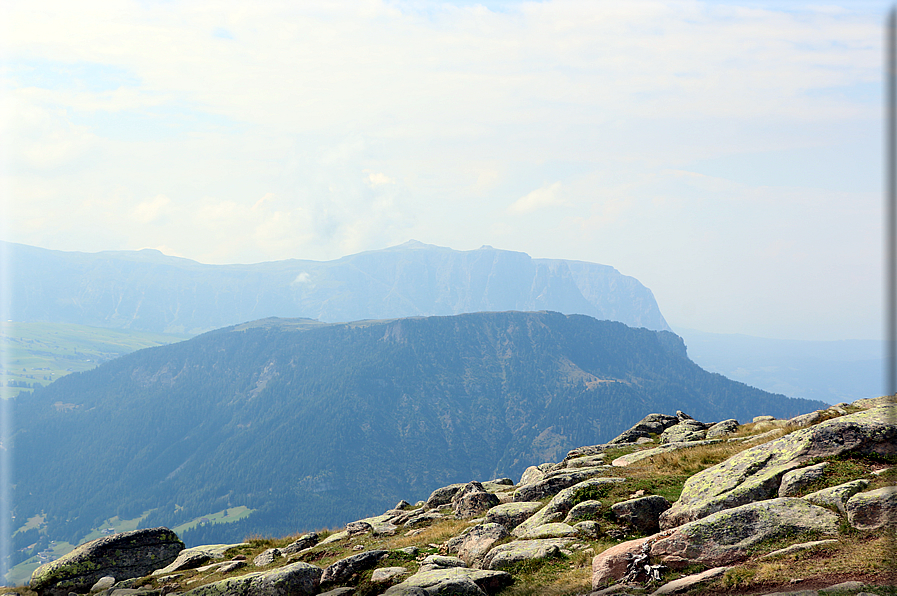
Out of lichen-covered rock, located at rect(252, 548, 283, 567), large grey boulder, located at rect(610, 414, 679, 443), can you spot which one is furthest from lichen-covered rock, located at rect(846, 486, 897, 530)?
large grey boulder, located at rect(610, 414, 679, 443)

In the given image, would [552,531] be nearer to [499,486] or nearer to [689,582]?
[689,582]

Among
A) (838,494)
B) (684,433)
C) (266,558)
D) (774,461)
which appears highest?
(838,494)

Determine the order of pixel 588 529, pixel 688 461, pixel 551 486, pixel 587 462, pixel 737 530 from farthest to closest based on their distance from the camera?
1. pixel 587 462
2. pixel 551 486
3. pixel 688 461
4. pixel 588 529
5. pixel 737 530

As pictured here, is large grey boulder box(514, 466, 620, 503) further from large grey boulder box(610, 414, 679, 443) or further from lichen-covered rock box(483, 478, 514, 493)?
large grey boulder box(610, 414, 679, 443)

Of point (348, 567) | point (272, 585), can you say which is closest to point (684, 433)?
point (348, 567)

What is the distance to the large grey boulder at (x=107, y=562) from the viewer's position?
103ft

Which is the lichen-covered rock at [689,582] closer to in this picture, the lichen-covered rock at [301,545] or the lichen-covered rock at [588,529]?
the lichen-covered rock at [588,529]

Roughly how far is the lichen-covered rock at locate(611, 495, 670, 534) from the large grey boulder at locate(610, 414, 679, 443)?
34104 millimetres

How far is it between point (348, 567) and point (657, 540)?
524 inches

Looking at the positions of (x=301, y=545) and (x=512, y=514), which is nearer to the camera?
(x=512, y=514)

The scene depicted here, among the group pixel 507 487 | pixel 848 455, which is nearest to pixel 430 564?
pixel 848 455

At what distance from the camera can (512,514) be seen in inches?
1115

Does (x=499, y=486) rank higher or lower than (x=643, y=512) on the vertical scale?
lower

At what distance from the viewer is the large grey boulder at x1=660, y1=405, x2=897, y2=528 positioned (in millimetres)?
20812
